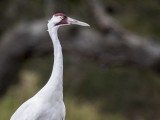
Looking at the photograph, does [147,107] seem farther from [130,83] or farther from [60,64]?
[60,64]

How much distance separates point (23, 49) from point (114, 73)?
12.2 feet

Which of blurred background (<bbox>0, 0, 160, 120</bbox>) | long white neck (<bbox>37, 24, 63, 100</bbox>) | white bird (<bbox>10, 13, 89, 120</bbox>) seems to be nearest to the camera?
long white neck (<bbox>37, 24, 63, 100</bbox>)

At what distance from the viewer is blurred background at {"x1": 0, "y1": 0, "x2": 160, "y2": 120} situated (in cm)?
1218

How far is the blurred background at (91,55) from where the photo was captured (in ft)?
40.0

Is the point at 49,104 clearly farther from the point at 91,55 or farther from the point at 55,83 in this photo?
the point at 91,55

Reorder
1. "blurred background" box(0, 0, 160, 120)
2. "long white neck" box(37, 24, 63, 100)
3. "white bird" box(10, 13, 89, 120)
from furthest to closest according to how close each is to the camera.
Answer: "blurred background" box(0, 0, 160, 120) < "white bird" box(10, 13, 89, 120) < "long white neck" box(37, 24, 63, 100)

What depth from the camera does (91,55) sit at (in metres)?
12.4

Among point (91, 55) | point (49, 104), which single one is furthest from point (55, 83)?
point (91, 55)

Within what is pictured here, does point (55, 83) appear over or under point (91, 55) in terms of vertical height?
over

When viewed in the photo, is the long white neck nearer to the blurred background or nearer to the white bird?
the white bird

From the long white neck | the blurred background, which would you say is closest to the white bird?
the long white neck

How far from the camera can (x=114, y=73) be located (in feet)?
52.0

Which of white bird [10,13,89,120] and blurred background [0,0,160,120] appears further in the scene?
blurred background [0,0,160,120]

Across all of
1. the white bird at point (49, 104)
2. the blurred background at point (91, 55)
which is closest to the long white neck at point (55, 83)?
the white bird at point (49, 104)
